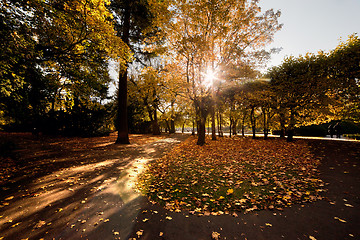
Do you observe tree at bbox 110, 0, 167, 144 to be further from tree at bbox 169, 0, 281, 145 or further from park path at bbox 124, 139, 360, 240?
park path at bbox 124, 139, 360, 240

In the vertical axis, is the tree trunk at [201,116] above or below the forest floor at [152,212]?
above

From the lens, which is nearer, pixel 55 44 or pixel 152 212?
pixel 152 212

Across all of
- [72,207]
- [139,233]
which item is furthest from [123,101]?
[139,233]

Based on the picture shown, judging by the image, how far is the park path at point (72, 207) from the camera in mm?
2959

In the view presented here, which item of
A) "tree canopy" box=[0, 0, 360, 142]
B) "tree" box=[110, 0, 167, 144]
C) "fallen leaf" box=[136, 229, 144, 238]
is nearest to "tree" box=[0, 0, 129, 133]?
"tree canopy" box=[0, 0, 360, 142]

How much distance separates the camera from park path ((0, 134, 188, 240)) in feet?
9.71

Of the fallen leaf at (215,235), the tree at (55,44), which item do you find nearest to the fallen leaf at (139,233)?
the fallen leaf at (215,235)

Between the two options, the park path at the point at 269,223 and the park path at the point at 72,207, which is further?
the park path at the point at 72,207

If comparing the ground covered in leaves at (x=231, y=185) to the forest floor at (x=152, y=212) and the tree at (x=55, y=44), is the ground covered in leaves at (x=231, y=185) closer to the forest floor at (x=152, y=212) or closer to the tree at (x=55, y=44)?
the forest floor at (x=152, y=212)

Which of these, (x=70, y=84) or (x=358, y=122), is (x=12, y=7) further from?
(x=358, y=122)

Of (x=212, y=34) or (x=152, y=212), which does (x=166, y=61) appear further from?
(x=152, y=212)

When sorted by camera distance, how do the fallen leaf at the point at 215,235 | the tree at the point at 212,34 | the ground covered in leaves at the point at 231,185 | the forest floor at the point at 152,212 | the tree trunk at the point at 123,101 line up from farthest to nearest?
the tree trunk at the point at 123,101 < the tree at the point at 212,34 < the ground covered in leaves at the point at 231,185 < the forest floor at the point at 152,212 < the fallen leaf at the point at 215,235

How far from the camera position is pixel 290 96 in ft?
42.8

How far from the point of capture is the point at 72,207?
12.4ft
